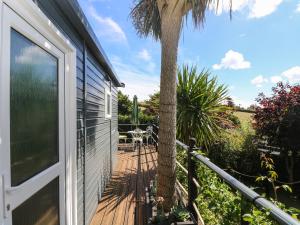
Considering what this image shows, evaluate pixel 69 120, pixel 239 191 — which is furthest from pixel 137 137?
pixel 239 191

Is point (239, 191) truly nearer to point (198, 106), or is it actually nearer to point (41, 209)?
point (41, 209)

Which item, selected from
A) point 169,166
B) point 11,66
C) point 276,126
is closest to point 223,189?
point 169,166

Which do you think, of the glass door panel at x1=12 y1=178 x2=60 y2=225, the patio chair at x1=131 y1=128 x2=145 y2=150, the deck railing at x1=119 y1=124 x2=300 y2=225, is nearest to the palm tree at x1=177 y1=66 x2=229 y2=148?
the deck railing at x1=119 y1=124 x2=300 y2=225

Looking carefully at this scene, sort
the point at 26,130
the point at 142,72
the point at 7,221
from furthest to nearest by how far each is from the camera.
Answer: the point at 142,72 < the point at 26,130 < the point at 7,221

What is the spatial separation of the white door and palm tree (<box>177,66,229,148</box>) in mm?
4161

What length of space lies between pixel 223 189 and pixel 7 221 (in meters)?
1.58

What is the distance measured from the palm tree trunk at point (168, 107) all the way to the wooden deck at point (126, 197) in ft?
2.21

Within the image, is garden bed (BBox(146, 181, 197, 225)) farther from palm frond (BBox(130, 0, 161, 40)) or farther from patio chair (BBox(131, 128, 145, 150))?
patio chair (BBox(131, 128, 145, 150))

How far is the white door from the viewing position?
4.26 ft

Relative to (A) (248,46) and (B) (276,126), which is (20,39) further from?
(A) (248,46)

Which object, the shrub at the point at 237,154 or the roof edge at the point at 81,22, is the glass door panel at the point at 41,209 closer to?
the roof edge at the point at 81,22

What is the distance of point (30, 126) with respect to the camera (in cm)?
161

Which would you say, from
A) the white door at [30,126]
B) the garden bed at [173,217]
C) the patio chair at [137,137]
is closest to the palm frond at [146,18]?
the white door at [30,126]

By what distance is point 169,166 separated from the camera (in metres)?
2.93
